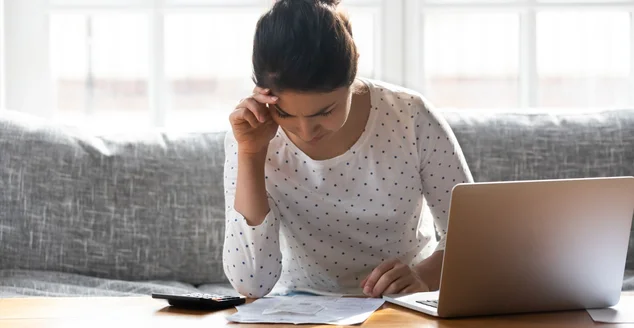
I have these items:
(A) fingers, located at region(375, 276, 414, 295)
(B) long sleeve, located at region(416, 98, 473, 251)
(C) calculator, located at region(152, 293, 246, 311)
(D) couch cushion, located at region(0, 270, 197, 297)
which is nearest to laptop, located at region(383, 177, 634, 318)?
(A) fingers, located at region(375, 276, 414, 295)

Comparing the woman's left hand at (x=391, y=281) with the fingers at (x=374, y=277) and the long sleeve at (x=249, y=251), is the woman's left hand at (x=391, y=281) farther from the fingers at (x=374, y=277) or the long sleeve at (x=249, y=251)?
the long sleeve at (x=249, y=251)

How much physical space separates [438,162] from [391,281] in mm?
360

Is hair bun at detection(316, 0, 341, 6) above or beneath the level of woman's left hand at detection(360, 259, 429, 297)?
above

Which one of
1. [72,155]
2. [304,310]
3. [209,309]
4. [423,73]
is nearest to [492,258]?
[304,310]

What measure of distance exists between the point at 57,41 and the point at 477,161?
54.8 inches

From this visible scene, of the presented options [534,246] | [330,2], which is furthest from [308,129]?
[534,246]

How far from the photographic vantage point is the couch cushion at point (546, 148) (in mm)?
2342

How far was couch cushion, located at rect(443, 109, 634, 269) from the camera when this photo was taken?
234cm

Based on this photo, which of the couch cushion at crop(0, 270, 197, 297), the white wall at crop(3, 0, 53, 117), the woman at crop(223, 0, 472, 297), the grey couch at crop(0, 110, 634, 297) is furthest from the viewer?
the white wall at crop(3, 0, 53, 117)

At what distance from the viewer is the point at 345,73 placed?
1.56 metres

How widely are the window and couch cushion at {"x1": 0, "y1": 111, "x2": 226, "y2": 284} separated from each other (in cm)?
59

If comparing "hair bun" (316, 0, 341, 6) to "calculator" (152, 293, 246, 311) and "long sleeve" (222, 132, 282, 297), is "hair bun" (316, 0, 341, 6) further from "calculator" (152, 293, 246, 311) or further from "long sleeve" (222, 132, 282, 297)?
"calculator" (152, 293, 246, 311)

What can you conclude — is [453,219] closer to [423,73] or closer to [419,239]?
[419,239]

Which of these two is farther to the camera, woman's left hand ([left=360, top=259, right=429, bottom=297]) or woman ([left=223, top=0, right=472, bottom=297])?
woman ([left=223, top=0, right=472, bottom=297])
